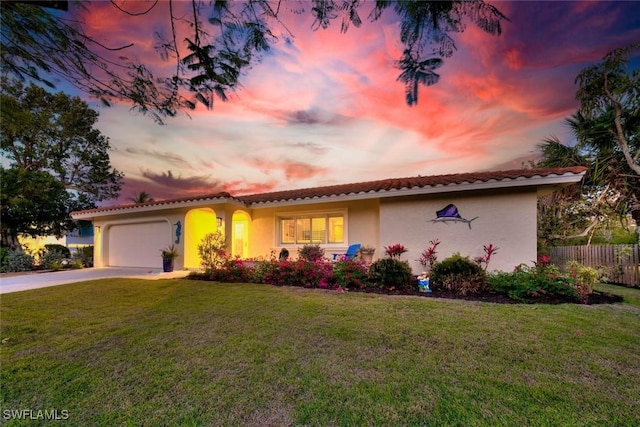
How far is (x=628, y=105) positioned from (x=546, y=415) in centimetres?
1436

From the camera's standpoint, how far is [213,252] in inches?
410

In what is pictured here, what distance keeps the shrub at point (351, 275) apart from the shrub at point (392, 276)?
26 centimetres

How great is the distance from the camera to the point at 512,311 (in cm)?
507

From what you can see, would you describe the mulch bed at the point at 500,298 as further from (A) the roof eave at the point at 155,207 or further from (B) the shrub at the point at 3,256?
(B) the shrub at the point at 3,256

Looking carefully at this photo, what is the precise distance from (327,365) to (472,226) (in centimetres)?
770

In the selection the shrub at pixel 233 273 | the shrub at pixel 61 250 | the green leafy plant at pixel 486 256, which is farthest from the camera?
the shrub at pixel 61 250

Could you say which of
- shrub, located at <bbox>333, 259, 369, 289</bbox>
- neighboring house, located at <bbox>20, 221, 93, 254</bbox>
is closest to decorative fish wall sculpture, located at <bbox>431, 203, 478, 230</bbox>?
shrub, located at <bbox>333, 259, 369, 289</bbox>

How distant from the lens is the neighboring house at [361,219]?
8211 mm

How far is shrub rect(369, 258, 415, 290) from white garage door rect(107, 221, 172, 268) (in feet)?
34.2

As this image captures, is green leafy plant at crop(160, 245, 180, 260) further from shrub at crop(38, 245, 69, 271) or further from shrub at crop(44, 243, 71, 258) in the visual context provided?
shrub at crop(44, 243, 71, 258)

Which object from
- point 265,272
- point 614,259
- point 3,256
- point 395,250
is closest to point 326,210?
point 395,250

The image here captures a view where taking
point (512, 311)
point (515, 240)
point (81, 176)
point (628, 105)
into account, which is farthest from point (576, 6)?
point (81, 176)

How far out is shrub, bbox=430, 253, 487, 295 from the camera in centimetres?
683

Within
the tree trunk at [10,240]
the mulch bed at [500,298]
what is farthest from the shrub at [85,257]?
the mulch bed at [500,298]
